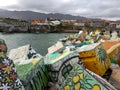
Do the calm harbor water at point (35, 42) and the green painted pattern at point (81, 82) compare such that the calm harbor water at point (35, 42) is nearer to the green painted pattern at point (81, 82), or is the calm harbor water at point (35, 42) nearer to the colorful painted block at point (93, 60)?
the colorful painted block at point (93, 60)

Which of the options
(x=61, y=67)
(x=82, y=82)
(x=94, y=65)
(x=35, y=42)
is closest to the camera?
(x=82, y=82)

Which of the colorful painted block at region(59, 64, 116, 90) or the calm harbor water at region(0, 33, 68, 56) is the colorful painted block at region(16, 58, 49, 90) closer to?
the colorful painted block at region(59, 64, 116, 90)

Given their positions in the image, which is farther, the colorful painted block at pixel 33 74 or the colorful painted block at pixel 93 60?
the colorful painted block at pixel 93 60

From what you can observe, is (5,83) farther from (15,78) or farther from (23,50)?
(23,50)

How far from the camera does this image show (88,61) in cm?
679

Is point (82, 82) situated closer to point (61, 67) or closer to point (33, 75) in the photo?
point (33, 75)

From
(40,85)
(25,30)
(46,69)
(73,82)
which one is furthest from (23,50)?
(25,30)

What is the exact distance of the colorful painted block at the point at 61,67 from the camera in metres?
6.14

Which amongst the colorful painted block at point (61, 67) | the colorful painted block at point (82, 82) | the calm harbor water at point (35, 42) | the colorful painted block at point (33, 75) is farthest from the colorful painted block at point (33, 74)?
the calm harbor water at point (35, 42)

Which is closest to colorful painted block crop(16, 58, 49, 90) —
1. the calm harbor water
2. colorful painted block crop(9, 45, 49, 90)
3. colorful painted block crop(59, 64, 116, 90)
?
colorful painted block crop(9, 45, 49, 90)

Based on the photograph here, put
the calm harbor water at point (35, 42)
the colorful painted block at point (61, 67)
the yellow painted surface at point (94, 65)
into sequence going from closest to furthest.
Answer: the colorful painted block at point (61, 67)
the yellow painted surface at point (94, 65)
the calm harbor water at point (35, 42)

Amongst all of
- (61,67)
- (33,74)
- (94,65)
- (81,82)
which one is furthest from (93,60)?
(81,82)

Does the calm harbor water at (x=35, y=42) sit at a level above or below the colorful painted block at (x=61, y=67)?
below

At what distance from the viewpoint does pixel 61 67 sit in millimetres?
6168
